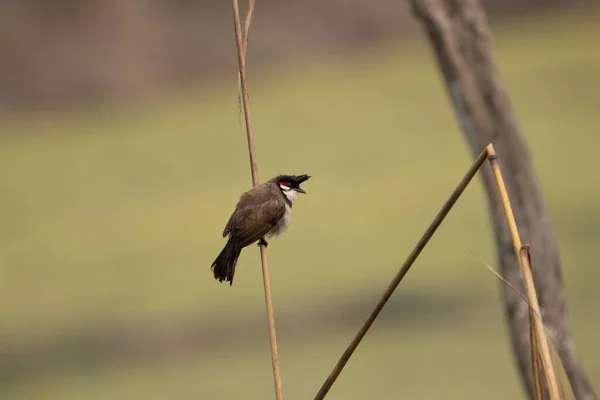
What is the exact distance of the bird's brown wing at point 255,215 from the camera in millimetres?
1420

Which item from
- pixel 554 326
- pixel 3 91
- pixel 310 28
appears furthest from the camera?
pixel 310 28

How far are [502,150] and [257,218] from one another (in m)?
0.57

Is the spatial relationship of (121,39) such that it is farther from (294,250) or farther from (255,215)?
(255,215)

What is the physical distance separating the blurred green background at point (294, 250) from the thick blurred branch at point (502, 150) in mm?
1402

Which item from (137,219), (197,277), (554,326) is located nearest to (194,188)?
(137,219)

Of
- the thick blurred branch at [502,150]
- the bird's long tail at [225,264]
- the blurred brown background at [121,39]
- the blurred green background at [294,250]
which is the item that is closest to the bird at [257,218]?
the bird's long tail at [225,264]

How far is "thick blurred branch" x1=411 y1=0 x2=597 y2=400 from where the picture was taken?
70.6 inches

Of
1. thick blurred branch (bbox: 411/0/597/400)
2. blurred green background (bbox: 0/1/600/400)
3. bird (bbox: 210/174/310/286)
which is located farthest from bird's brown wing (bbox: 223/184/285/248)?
blurred green background (bbox: 0/1/600/400)

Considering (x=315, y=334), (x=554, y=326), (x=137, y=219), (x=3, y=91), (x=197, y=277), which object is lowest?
(x=554, y=326)

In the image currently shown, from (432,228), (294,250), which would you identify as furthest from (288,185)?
(294,250)

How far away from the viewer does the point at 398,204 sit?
4.51m

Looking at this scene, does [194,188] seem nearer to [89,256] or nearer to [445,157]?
[89,256]

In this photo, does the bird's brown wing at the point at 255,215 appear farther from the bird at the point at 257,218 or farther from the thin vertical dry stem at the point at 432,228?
the thin vertical dry stem at the point at 432,228

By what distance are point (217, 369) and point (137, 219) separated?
1.03 metres
